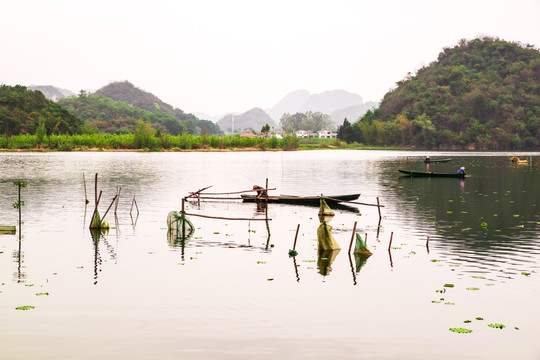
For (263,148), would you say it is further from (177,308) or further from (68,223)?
(177,308)

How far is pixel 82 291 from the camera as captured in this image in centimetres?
1900

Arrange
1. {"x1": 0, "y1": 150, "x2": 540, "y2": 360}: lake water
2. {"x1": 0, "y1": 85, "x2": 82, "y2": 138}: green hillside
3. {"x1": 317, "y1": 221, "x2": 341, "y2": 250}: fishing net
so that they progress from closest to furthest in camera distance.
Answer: {"x1": 0, "y1": 150, "x2": 540, "y2": 360}: lake water → {"x1": 317, "y1": 221, "x2": 341, "y2": 250}: fishing net → {"x1": 0, "y1": 85, "x2": 82, "y2": 138}: green hillside

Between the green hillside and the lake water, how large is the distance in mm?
138095

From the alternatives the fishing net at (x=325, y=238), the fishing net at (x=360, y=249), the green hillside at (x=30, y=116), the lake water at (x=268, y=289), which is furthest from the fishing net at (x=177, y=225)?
the green hillside at (x=30, y=116)

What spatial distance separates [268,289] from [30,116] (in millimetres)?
170520

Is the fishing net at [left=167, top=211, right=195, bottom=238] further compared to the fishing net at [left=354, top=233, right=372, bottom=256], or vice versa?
the fishing net at [left=167, top=211, right=195, bottom=238]

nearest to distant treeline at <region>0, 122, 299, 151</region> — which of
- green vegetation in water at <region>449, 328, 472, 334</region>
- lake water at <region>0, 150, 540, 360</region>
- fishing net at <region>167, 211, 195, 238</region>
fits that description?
lake water at <region>0, 150, 540, 360</region>

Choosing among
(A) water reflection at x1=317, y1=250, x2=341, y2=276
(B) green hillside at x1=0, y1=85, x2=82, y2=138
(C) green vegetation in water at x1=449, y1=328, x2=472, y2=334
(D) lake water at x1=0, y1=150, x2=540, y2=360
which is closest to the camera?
(D) lake water at x1=0, y1=150, x2=540, y2=360

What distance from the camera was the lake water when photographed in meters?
14.5

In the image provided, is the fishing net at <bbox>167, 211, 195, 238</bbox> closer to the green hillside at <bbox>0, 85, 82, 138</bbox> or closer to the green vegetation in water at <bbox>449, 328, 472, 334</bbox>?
the green vegetation in water at <bbox>449, 328, 472, 334</bbox>

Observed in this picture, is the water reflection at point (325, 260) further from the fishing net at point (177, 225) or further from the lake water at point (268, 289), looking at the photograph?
the fishing net at point (177, 225)

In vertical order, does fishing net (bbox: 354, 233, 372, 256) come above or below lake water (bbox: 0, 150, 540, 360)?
above

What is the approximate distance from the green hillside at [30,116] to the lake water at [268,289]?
138 m

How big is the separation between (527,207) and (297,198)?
1672 cm
